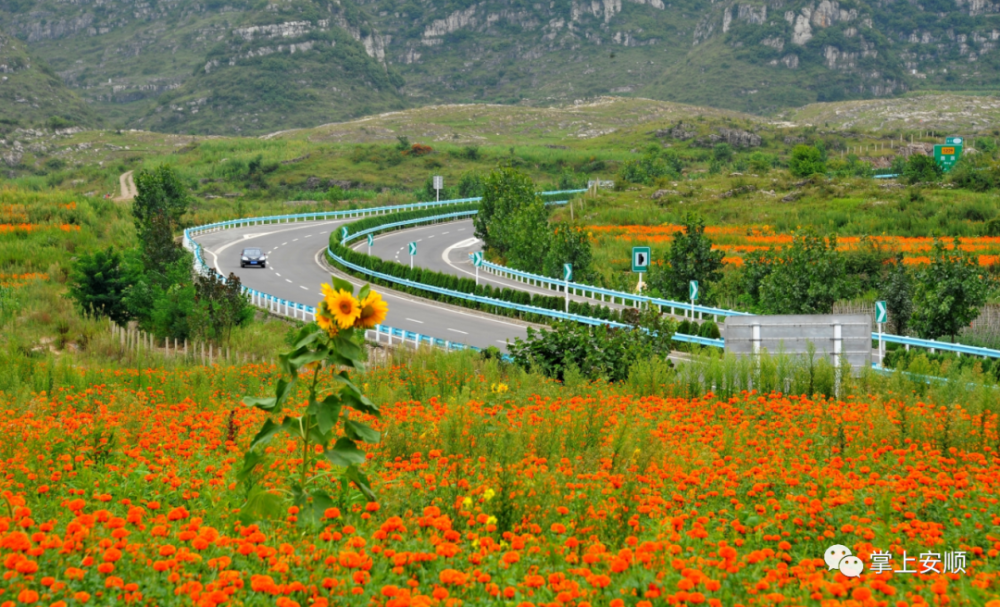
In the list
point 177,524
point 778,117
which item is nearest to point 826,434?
point 177,524

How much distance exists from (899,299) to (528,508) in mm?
25636

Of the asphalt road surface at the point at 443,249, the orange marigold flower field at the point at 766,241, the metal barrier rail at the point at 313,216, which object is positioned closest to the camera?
the orange marigold flower field at the point at 766,241

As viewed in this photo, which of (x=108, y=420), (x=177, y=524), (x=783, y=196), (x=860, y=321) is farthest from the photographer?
(x=783, y=196)

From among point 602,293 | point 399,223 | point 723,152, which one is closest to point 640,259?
point 602,293

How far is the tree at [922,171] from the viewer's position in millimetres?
66375

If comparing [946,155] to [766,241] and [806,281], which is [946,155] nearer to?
[766,241]

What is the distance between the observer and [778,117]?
18962cm

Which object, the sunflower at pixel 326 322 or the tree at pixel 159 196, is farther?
the tree at pixel 159 196

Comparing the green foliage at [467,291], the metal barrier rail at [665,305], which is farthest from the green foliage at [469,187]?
the green foliage at [467,291]

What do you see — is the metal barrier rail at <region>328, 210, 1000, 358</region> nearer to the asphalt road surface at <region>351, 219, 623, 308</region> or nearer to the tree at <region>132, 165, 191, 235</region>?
the asphalt road surface at <region>351, 219, 623, 308</region>

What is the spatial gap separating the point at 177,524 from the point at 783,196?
209ft

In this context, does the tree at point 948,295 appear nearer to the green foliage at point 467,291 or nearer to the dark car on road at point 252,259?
the green foliage at point 467,291

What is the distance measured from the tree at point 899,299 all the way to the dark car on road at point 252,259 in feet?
97.2

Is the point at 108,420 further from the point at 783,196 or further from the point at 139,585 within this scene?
the point at 783,196
